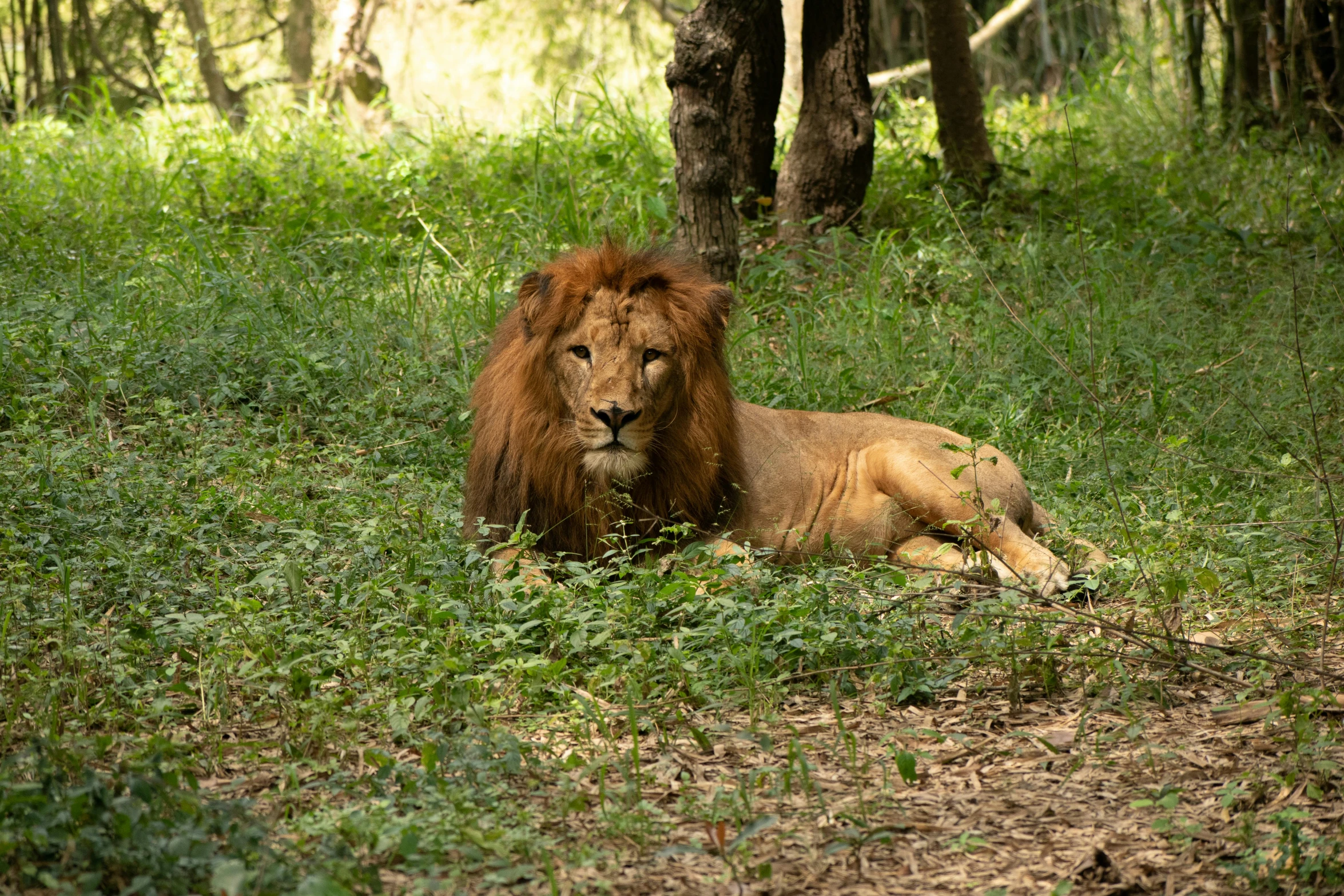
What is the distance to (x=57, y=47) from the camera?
500 inches

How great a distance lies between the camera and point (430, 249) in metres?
7.21

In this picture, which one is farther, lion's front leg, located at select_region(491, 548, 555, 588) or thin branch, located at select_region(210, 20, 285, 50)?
thin branch, located at select_region(210, 20, 285, 50)

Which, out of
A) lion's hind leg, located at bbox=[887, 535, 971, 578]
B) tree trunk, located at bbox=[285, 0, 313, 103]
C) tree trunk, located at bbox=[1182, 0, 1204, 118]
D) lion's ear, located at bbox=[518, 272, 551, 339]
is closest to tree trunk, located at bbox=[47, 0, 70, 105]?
tree trunk, located at bbox=[285, 0, 313, 103]

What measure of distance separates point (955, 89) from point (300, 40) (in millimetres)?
9172

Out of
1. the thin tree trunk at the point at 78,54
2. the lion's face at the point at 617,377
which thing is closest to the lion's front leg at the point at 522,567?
the lion's face at the point at 617,377

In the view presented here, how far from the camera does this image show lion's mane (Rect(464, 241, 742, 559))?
396 centimetres

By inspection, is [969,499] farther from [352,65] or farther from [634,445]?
[352,65]

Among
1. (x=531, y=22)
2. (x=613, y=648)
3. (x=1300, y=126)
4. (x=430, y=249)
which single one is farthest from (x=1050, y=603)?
(x=531, y=22)

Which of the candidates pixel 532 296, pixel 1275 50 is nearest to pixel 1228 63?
pixel 1275 50

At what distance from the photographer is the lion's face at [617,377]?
3.82 metres

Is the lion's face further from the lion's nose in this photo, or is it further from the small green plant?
the small green plant

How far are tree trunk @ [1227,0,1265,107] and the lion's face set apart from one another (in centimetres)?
743

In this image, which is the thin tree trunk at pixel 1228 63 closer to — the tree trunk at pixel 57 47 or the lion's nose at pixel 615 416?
the lion's nose at pixel 615 416

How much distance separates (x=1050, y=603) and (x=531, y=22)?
14905mm
